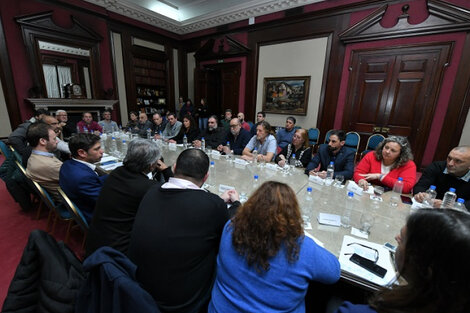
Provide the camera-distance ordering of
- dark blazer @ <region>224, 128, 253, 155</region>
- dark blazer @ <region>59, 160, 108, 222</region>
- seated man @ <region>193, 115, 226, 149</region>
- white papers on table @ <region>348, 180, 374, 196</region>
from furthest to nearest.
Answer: seated man @ <region>193, 115, 226, 149</region>, dark blazer @ <region>224, 128, 253, 155</region>, white papers on table @ <region>348, 180, 374, 196</region>, dark blazer @ <region>59, 160, 108, 222</region>

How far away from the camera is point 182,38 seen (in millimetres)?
7984

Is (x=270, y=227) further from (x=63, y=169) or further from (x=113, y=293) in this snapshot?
(x=63, y=169)

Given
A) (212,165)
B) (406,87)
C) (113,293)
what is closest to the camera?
(113,293)

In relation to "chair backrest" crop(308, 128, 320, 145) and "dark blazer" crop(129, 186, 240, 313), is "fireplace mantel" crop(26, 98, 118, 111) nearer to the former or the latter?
"chair backrest" crop(308, 128, 320, 145)

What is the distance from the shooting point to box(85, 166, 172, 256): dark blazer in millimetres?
1313

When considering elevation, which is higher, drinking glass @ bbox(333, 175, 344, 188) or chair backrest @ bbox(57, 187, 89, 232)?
drinking glass @ bbox(333, 175, 344, 188)

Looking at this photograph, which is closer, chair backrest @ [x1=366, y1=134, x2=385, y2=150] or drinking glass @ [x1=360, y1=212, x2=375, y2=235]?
drinking glass @ [x1=360, y1=212, x2=375, y2=235]

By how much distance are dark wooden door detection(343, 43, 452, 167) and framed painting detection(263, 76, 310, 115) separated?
1107mm

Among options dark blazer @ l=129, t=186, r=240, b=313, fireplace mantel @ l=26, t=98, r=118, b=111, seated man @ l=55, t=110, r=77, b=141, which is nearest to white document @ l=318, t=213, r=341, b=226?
dark blazer @ l=129, t=186, r=240, b=313

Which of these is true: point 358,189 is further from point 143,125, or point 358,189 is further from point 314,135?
point 143,125

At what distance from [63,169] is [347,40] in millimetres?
5870

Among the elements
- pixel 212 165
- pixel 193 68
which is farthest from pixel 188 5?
pixel 212 165

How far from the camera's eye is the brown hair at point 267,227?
82cm

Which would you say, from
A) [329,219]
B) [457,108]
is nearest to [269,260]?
[329,219]
